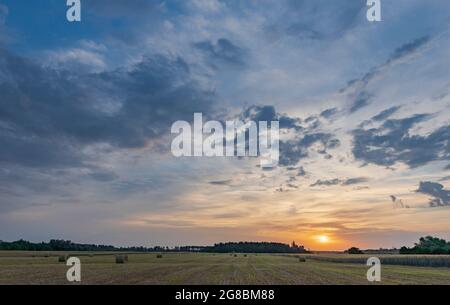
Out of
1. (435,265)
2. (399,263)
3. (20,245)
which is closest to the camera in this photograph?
(435,265)
